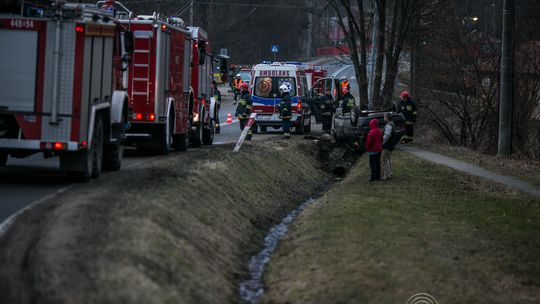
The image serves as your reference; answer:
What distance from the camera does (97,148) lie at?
16453mm

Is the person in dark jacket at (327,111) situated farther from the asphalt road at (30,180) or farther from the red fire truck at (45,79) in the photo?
the red fire truck at (45,79)

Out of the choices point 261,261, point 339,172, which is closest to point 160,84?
point 339,172

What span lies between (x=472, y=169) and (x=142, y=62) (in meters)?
8.82

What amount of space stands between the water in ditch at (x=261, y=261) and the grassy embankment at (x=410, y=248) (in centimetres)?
15

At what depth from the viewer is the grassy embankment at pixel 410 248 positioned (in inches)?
412

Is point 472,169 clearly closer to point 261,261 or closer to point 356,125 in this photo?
point 356,125

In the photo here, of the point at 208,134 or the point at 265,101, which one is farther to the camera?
the point at 265,101

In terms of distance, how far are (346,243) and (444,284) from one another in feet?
8.72

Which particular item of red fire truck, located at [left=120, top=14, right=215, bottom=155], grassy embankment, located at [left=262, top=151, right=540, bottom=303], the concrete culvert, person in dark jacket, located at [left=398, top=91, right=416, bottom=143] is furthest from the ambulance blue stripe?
grassy embankment, located at [left=262, top=151, right=540, bottom=303]

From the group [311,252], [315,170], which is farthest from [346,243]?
[315,170]

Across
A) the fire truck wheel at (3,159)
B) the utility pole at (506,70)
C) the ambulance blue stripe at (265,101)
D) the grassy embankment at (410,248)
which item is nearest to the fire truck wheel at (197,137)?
the grassy embankment at (410,248)

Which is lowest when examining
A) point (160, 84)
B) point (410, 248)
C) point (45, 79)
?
point (410, 248)

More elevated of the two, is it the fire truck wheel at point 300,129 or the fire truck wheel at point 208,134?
the fire truck wheel at point 300,129

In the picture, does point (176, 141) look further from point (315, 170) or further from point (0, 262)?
point (0, 262)
